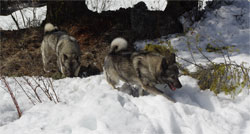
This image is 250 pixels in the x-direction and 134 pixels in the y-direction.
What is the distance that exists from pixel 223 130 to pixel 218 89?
3.00 ft

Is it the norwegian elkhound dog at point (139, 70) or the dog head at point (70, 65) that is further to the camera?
the dog head at point (70, 65)

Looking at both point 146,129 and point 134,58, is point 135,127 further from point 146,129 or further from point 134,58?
point 134,58

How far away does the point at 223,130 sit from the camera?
8.38ft

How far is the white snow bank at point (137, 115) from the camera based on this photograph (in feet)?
8.73

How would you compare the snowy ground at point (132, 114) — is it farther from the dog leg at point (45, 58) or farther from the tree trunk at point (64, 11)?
the tree trunk at point (64, 11)

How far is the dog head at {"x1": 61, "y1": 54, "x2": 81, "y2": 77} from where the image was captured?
5.03 meters

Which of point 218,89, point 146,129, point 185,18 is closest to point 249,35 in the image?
point 185,18

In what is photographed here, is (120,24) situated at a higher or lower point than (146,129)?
higher

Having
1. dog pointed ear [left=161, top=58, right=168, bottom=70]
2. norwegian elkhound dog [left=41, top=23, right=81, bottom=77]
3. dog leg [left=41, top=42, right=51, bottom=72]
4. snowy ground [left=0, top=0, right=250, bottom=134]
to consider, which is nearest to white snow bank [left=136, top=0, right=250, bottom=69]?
snowy ground [left=0, top=0, right=250, bottom=134]

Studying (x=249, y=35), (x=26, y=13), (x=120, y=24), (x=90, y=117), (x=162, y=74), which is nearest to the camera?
(x=90, y=117)

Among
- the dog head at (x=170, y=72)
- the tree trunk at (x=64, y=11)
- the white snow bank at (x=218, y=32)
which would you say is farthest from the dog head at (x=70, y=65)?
the tree trunk at (x=64, y=11)

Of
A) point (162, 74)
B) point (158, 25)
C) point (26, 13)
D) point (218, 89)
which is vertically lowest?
point (218, 89)

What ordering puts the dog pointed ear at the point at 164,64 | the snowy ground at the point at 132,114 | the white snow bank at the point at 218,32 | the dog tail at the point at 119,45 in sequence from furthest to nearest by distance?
1. the white snow bank at the point at 218,32
2. the dog tail at the point at 119,45
3. the dog pointed ear at the point at 164,64
4. the snowy ground at the point at 132,114

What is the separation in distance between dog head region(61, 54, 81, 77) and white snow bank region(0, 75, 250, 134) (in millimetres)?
1533
